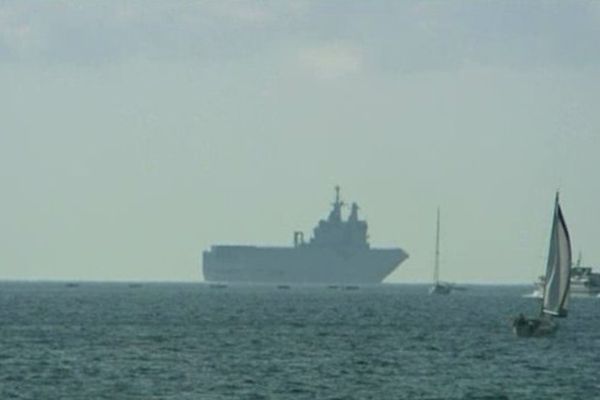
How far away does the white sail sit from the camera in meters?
139

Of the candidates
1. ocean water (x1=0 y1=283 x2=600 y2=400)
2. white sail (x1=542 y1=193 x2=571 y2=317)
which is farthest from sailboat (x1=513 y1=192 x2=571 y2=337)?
ocean water (x1=0 y1=283 x2=600 y2=400)

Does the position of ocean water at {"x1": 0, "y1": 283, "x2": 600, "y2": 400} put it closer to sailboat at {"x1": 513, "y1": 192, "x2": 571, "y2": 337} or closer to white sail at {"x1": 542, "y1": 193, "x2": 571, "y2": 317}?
sailboat at {"x1": 513, "y1": 192, "x2": 571, "y2": 337}

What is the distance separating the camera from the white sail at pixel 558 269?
455 feet

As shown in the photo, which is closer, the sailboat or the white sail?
the sailboat

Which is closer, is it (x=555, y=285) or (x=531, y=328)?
(x=531, y=328)

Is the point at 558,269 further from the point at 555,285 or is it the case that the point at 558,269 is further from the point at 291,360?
the point at 291,360

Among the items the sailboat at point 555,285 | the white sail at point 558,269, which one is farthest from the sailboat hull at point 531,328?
the white sail at point 558,269

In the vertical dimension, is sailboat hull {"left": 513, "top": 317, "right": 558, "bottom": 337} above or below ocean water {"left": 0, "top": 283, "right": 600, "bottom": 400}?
above

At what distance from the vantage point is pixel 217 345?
12519 centimetres

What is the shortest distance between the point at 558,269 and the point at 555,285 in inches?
49.3

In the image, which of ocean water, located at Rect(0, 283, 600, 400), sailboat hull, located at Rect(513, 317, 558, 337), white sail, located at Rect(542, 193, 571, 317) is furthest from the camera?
white sail, located at Rect(542, 193, 571, 317)

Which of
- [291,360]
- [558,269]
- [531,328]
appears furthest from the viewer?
[558,269]

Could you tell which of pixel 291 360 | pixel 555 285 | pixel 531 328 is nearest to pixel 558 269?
pixel 555 285

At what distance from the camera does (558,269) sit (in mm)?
139750
